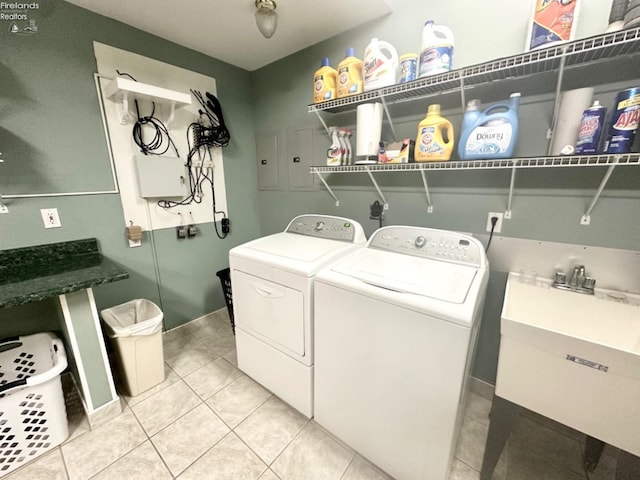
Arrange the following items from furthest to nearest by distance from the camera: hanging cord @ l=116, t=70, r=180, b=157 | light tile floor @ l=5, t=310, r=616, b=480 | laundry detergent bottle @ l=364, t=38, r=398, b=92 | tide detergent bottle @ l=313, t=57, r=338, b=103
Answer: hanging cord @ l=116, t=70, r=180, b=157 → tide detergent bottle @ l=313, t=57, r=338, b=103 → laundry detergent bottle @ l=364, t=38, r=398, b=92 → light tile floor @ l=5, t=310, r=616, b=480

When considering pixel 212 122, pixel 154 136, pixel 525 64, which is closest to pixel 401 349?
pixel 525 64

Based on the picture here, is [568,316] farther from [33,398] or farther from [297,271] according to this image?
[33,398]

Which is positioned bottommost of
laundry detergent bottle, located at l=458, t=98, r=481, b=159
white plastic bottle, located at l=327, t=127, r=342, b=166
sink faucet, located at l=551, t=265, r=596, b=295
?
sink faucet, located at l=551, t=265, r=596, b=295

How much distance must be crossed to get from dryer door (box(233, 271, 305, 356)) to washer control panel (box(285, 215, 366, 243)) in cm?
60

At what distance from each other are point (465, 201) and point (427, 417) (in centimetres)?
118

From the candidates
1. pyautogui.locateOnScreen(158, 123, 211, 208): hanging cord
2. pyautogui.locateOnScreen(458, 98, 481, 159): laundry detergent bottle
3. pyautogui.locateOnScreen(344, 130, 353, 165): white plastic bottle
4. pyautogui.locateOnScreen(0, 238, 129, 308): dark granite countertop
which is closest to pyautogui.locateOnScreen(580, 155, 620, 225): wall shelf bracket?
pyautogui.locateOnScreen(458, 98, 481, 159): laundry detergent bottle

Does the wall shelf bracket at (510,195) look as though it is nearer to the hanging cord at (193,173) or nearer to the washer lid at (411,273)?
the washer lid at (411,273)

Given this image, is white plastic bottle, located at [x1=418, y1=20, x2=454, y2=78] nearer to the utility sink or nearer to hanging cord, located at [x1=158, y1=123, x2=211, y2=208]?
the utility sink

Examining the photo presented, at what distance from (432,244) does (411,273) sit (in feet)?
1.08

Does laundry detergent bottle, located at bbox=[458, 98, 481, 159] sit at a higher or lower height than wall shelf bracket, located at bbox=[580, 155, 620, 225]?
higher

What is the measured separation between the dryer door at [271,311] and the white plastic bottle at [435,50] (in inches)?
51.1

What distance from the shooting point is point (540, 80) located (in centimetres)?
126

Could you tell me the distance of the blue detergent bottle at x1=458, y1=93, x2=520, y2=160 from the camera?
3.83 feet

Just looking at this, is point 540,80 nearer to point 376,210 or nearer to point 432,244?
point 432,244
